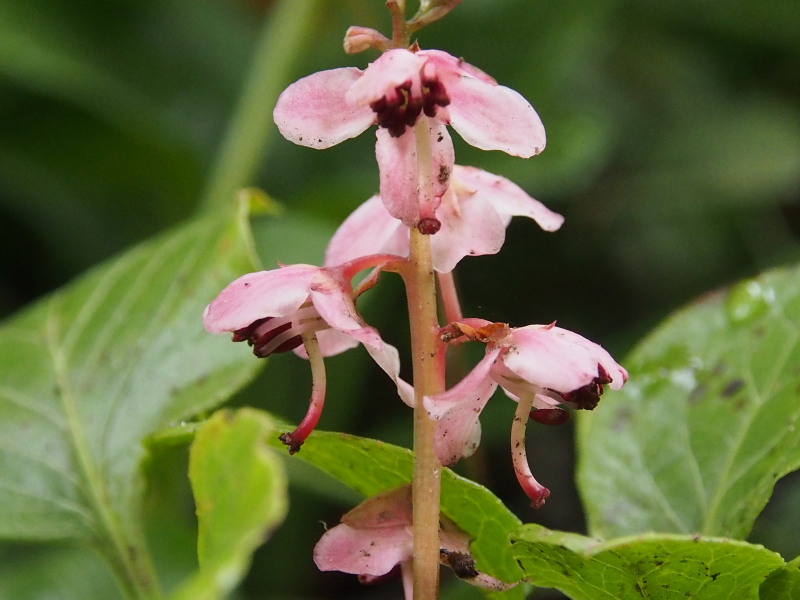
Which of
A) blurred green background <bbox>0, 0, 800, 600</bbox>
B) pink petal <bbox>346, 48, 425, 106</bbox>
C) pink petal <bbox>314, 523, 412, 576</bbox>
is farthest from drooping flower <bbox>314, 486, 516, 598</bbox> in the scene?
blurred green background <bbox>0, 0, 800, 600</bbox>

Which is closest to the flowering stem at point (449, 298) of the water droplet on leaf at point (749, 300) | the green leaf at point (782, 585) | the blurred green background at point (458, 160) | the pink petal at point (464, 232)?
the pink petal at point (464, 232)

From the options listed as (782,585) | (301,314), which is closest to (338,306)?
(301,314)

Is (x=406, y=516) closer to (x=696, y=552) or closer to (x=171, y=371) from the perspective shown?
(x=696, y=552)

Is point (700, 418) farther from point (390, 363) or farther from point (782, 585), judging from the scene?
point (390, 363)

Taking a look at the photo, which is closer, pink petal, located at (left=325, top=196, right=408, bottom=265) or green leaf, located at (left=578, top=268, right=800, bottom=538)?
pink petal, located at (left=325, top=196, right=408, bottom=265)

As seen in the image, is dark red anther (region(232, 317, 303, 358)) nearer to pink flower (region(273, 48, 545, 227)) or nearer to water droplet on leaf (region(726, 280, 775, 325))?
pink flower (region(273, 48, 545, 227))

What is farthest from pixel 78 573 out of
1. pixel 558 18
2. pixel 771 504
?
pixel 558 18

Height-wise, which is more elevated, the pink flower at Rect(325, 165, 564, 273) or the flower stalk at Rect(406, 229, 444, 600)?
the pink flower at Rect(325, 165, 564, 273)
